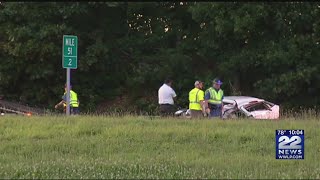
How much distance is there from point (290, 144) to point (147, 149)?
3.47 m

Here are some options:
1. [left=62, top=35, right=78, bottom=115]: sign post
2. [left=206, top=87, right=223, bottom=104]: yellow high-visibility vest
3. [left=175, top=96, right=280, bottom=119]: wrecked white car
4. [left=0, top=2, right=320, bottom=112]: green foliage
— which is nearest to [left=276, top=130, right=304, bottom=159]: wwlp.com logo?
[left=206, top=87, right=223, bottom=104]: yellow high-visibility vest

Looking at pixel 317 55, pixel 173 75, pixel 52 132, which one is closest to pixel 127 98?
pixel 173 75

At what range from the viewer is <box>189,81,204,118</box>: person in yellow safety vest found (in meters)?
15.1

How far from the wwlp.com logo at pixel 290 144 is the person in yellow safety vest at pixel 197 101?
7.65 m

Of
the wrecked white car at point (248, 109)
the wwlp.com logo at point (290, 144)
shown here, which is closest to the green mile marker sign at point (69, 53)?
the wrecked white car at point (248, 109)

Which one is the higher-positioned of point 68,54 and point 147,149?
point 68,54

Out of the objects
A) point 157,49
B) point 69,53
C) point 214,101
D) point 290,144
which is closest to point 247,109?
point 214,101

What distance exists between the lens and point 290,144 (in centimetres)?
732

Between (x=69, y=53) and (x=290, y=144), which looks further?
(x=69, y=53)

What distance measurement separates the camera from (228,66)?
28328mm

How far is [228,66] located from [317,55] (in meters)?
4.45

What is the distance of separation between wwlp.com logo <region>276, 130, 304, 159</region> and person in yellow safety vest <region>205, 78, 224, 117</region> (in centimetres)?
760

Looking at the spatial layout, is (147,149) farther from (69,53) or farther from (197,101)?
(69,53)

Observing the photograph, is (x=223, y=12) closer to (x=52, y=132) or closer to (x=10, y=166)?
(x=52, y=132)
